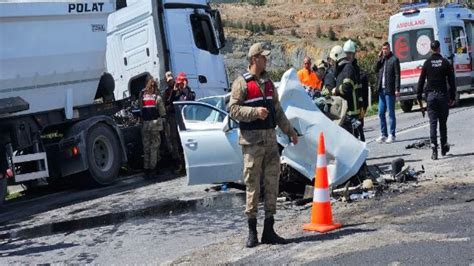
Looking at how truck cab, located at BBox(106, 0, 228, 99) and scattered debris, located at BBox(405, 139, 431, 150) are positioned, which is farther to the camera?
truck cab, located at BBox(106, 0, 228, 99)

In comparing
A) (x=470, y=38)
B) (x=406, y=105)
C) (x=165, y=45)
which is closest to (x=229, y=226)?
(x=165, y=45)

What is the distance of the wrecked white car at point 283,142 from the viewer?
29.6ft

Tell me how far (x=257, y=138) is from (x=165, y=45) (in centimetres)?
847

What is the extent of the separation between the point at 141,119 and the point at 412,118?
8387 mm

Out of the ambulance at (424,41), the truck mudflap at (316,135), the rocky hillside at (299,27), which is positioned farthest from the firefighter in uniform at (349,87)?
the rocky hillside at (299,27)

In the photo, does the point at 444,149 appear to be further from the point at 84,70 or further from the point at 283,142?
A: the point at 84,70

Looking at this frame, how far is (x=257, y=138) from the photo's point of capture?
23.3ft

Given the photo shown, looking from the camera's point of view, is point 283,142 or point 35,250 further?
point 283,142

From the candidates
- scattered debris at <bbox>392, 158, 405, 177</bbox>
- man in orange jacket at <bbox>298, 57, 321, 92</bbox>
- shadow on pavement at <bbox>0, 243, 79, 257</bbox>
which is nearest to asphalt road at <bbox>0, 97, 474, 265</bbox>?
shadow on pavement at <bbox>0, 243, 79, 257</bbox>

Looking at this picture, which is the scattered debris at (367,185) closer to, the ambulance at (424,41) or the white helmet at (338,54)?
the white helmet at (338,54)

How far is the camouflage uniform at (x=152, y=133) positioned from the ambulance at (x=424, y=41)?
958cm

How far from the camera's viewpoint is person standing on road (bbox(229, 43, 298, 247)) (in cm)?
710

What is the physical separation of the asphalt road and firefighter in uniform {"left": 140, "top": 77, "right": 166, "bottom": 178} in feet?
5.27

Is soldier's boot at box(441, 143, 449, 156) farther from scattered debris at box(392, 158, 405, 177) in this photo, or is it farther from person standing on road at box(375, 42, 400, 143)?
person standing on road at box(375, 42, 400, 143)
